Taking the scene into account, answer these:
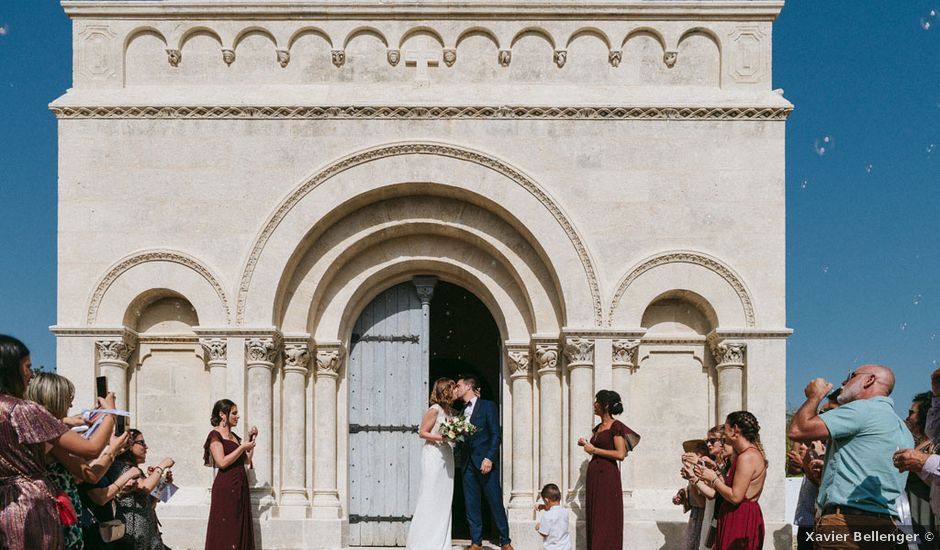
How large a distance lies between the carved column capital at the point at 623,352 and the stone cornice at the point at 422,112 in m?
3.21

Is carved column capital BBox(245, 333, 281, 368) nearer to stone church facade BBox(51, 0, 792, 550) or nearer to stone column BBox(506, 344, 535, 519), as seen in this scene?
stone church facade BBox(51, 0, 792, 550)

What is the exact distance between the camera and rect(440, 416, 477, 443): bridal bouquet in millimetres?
12773

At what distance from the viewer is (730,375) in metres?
15.6

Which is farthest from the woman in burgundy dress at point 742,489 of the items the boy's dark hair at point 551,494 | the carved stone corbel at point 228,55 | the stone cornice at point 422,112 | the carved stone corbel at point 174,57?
the carved stone corbel at point 174,57

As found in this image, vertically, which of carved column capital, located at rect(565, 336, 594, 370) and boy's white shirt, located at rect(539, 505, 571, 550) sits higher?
carved column capital, located at rect(565, 336, 594, 370)

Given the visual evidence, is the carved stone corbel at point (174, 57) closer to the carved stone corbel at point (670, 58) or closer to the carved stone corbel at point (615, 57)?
the carved stone corbel at point (615, 57)

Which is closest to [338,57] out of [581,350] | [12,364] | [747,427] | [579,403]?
[581,350]

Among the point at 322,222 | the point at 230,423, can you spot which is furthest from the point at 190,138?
the point at 230,423

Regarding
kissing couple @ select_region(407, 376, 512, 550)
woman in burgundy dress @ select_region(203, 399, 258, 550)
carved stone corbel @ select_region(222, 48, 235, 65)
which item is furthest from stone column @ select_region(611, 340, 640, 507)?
carved stone corbel @ select_region(222, 48, 235, 65)

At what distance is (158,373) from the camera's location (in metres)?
16.0

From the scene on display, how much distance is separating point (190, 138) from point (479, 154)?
4.13 meters

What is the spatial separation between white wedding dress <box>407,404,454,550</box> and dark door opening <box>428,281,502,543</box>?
10.2 meters

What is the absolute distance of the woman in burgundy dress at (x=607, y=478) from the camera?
13250 millimetres

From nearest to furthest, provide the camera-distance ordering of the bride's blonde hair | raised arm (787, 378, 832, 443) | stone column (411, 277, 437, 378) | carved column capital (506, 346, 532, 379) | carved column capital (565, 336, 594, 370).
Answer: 1. raised arm (787, 378, 832, 443)
2. the bride's blonde hair
3. carved column capital (565, 336, 594, 370)
4. carved column capital (506, 346, 532, 379)
5. stone column (411, 277, 437, 378)
